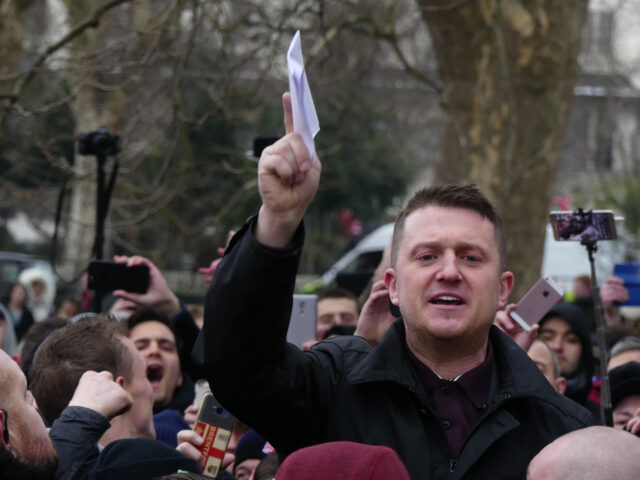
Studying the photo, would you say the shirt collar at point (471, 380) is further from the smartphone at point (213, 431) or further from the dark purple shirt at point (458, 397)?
the smartphone at point (213, 431)

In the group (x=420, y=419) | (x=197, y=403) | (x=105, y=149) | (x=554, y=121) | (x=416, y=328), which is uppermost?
(x=554, y=121)

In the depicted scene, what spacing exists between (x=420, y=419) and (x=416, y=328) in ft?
0.82

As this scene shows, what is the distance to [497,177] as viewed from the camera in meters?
9.34

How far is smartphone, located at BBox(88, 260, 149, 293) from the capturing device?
16.9 ft

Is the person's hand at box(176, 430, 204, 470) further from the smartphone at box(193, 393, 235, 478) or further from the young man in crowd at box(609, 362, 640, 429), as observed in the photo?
the young man in crowd at box(609, 362, 640, 429)

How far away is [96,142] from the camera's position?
6.00 m

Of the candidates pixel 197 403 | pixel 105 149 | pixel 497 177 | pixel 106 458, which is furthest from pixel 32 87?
pixel 106 458

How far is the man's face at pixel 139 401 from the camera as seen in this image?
12.7ft

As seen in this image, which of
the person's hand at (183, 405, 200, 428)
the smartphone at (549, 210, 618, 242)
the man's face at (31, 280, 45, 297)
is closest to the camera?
the smartphone at (549, 210, 618, 242)

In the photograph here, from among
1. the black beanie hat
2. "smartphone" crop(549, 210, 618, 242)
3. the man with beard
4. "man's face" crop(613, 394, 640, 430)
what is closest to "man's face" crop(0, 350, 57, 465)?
the man with beard

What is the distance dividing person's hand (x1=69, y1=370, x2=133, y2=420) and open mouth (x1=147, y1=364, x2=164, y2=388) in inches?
62.0

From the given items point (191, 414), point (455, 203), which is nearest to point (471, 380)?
point (455, 203)

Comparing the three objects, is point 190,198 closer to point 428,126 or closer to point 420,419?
point 428,126

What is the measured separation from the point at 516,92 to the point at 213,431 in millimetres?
6234
